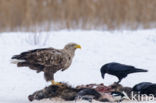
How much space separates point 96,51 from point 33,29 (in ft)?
9.24

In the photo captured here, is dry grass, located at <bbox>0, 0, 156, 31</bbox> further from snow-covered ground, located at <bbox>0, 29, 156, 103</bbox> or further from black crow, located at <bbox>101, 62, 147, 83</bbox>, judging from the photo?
black crow, located at <bbox>101, 62, 147, 83</bbox>

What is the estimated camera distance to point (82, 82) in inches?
242

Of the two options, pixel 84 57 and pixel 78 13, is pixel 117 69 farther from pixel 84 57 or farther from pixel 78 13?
pixel 78 13

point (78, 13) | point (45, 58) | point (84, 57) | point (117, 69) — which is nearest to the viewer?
point (117, 69)

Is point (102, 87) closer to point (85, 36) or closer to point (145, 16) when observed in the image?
point (85, 36)

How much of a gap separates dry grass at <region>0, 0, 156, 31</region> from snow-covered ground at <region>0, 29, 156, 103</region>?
82cm

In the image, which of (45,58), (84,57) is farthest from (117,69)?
(84,57)

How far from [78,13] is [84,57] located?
336 centimetres

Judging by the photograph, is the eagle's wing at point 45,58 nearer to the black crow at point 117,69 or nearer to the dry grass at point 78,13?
the black crow at point 117,69

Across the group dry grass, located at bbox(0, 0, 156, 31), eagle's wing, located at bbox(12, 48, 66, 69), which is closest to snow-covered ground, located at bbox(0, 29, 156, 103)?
eagle's wing, located at bbox(12, 48, 66, 69)

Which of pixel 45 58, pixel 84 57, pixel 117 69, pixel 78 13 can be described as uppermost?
pixel 78 13

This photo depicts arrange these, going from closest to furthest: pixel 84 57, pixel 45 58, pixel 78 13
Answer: pixel 45 58, pixel 84 57, pixel 78 13

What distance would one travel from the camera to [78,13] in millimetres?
11078

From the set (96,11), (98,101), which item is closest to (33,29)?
(96,11)
